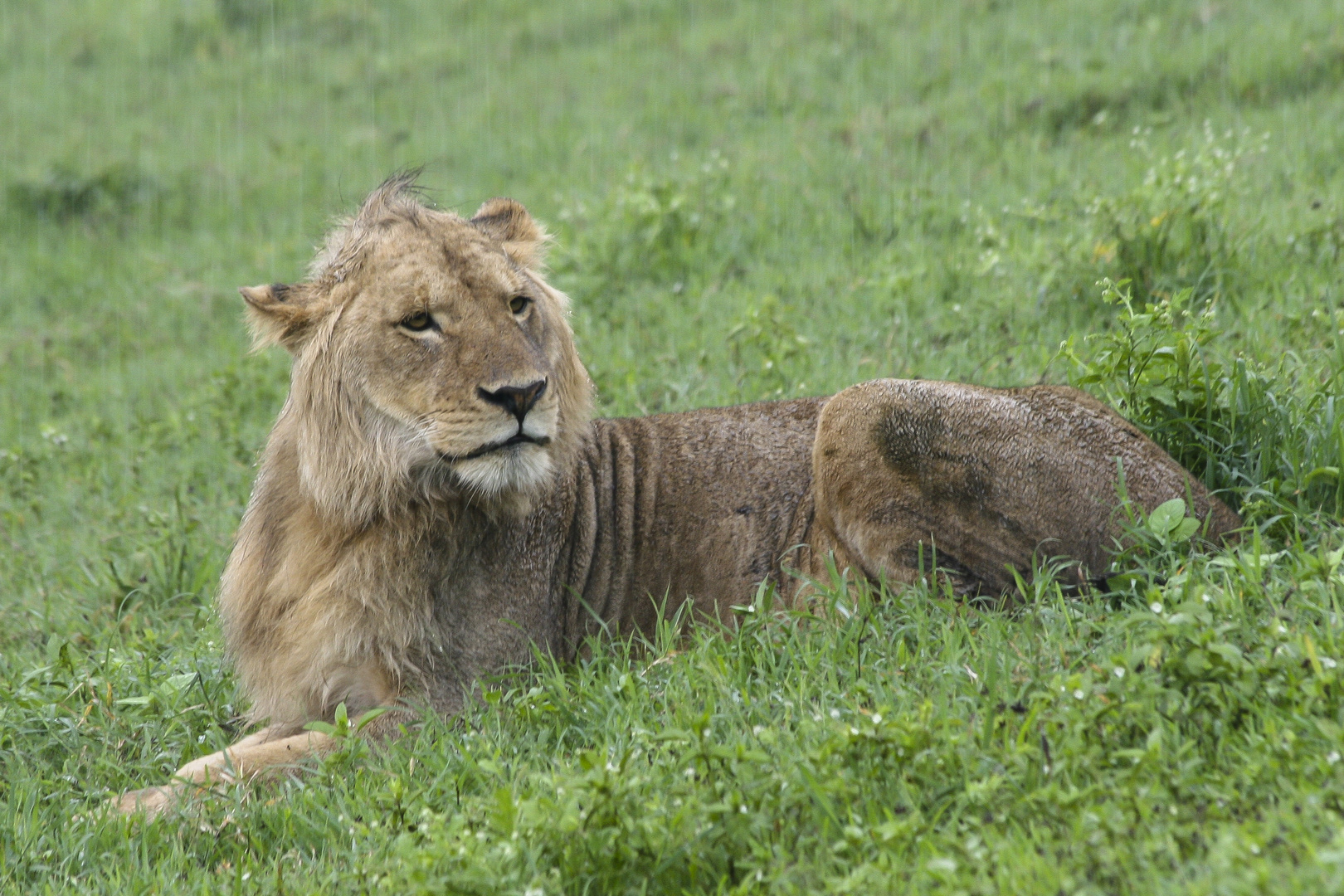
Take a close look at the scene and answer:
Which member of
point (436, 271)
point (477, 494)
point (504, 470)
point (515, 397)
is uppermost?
point (436, 271)

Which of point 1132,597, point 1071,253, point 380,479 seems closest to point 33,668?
point 380,479

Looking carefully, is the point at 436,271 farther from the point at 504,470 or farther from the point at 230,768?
the point at 230,768

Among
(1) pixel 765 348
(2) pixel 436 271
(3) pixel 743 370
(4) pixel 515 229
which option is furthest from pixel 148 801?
(1) pixel 765 348

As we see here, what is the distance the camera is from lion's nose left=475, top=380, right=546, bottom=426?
13.3 ft

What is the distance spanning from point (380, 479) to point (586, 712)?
0.97 meters

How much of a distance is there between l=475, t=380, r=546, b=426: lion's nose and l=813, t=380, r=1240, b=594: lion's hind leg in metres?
1.12

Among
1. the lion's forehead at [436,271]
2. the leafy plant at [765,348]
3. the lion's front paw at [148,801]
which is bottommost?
the lion's front paw at [148,801]

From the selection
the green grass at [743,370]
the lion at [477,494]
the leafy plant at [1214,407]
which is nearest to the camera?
the green grass at [743,370]

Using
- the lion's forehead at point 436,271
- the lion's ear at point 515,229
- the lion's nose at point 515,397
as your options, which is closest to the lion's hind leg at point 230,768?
the lion's nose at point 515,397

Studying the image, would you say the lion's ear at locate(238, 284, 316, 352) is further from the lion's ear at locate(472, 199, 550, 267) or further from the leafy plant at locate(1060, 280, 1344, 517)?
the leafy plant at locate(1060, 280, 1344, 517)

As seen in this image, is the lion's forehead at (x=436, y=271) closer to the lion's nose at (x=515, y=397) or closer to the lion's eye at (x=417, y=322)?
the lion's eye at (x=417, y=322)

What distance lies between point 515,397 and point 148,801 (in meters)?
1.62

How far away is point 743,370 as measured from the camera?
22.2ft

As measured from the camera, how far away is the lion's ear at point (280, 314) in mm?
4340
